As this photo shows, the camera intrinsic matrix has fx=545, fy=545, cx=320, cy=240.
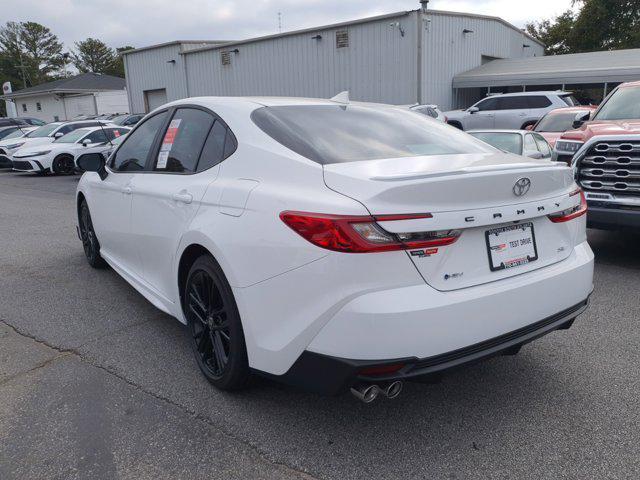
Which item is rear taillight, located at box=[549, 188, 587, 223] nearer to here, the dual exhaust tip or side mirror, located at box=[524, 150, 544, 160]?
the dual exhaust tip

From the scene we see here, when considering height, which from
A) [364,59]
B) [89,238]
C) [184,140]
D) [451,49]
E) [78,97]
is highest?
[451,49]

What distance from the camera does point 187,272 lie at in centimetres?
333

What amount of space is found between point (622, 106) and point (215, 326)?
612cm

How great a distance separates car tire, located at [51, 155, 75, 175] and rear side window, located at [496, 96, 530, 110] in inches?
585

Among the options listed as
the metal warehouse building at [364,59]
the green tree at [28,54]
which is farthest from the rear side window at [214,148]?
the green tree at [28,54]

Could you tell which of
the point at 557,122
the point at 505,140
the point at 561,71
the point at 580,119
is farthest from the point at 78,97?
the point at 580,119

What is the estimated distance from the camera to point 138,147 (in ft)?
14.1

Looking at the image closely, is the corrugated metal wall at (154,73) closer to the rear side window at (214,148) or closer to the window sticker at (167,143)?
the window sticker at (167,143)

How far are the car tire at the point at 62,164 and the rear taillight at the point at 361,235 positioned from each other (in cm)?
1708

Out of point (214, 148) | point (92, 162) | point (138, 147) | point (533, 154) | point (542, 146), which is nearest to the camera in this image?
point (214, 148)

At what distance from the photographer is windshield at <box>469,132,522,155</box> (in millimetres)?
8578

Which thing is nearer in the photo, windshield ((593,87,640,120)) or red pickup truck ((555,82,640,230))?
red pickup truck ((555,82,640,230))

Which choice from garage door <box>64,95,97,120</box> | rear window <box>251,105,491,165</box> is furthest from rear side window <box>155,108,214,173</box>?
garage door <box>64,95,97,120</box>

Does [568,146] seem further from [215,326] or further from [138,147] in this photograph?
[215,326]
